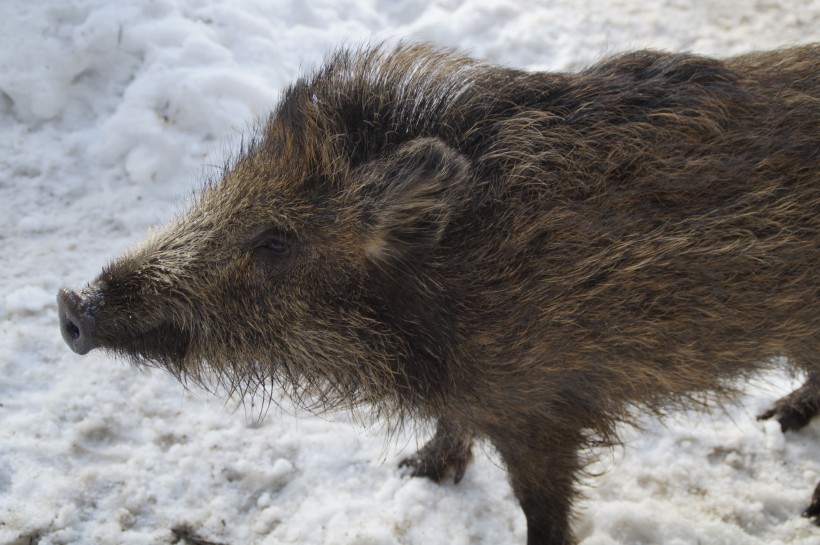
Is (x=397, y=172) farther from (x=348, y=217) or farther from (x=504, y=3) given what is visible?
(x=504, y=3)

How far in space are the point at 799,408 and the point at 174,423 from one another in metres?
3.30

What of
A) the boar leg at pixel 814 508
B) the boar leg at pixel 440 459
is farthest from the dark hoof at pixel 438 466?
the boar leg at pixel 814 508

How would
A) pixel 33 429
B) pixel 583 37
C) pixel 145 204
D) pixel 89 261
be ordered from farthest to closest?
pixel 583 37 < pixel 145 204 < pixel 89 261 < pixel 33 429

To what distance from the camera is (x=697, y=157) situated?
262 cm

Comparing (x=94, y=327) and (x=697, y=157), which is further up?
(x=697, y=157)

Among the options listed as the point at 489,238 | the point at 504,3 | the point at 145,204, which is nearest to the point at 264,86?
the point at 145,204

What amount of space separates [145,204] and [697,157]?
3488mm

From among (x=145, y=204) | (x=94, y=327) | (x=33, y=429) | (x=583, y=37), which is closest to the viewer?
(x=94, y=327)

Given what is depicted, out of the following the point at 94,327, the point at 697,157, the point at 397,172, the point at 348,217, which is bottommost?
the point at 94,327

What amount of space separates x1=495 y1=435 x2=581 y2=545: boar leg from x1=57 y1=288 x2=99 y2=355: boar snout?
161 cm

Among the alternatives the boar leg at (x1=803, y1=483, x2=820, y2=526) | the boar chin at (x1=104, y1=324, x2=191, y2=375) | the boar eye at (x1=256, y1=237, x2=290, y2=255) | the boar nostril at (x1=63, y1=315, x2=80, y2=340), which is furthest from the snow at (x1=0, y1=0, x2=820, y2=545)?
the boar nostril at (x1=63, y1=315, x2=80, y2=340)

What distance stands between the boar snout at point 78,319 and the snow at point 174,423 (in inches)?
34.8

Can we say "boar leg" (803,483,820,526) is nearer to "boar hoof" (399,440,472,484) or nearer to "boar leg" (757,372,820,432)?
"boar leg" (757,372,820,432)

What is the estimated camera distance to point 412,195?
8.39 ft
